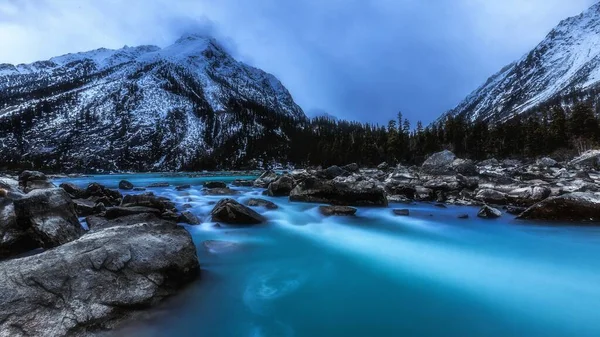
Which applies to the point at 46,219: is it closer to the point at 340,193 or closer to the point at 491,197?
the point at 340,193

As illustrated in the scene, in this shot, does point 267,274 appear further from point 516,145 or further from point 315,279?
point 516,145

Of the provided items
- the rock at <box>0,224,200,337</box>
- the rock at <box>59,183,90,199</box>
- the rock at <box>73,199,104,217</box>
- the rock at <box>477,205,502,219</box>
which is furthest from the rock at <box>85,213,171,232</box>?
the rock at <box>477,205,502,219</box>

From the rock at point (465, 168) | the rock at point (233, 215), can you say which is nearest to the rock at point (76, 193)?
the rock at point (233, 215)

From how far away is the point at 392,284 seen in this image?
10.1m

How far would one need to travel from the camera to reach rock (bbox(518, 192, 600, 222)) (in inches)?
672

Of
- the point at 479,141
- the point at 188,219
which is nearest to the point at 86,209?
the point at 188,219

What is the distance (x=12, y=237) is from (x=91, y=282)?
6.01 meters

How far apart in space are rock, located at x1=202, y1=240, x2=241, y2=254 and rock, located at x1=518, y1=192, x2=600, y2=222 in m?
16.0

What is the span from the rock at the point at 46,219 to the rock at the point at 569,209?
2170 cm

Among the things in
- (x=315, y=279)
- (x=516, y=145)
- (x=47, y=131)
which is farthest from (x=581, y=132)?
(x=47, y=131)

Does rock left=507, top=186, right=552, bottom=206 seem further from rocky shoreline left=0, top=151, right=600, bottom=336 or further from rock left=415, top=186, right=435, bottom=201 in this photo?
rock left=415, top=186, right=435, bottom=201

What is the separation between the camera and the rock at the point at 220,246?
12.4 m

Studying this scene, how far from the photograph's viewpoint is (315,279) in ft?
34.1

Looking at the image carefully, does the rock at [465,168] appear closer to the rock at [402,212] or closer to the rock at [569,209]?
the rock at [569,209]
